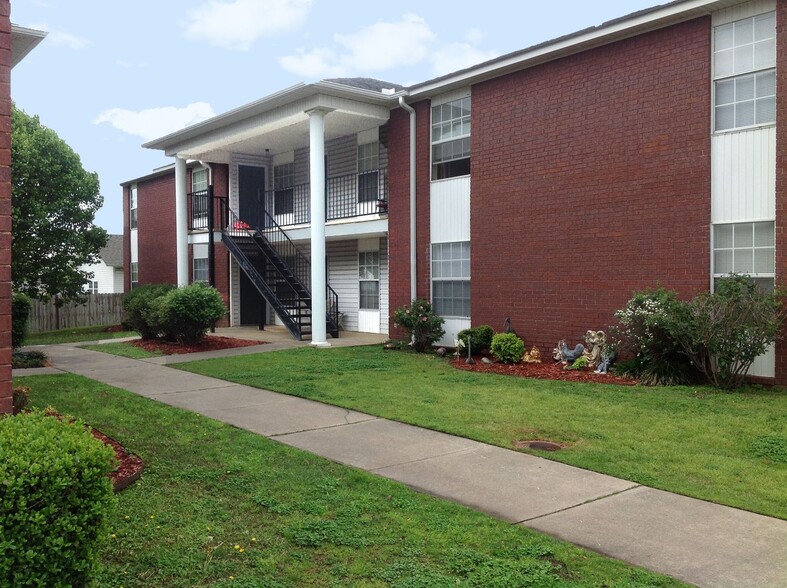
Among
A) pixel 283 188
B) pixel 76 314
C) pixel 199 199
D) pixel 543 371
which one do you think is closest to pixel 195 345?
pixel 283 188

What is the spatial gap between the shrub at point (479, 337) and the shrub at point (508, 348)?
74 cm

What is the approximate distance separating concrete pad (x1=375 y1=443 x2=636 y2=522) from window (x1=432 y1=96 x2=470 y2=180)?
940 cm

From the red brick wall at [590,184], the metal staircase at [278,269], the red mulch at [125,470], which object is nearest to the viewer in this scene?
the red mulch at [125,470]

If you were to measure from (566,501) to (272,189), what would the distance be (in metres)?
18.4

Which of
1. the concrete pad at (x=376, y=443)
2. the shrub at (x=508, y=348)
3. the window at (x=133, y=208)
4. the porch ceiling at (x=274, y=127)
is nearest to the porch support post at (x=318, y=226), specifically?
the porch ceiling at (x=274, y=127)

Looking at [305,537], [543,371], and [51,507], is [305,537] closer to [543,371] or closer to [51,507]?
[51,507]

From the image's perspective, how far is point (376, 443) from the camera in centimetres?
706

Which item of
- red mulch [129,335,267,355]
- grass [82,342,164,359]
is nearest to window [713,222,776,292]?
red mulch [129,335,267,355]

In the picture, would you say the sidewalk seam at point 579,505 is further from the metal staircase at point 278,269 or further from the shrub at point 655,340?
the metal staircase at point 278,269

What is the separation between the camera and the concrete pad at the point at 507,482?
17.1 ft

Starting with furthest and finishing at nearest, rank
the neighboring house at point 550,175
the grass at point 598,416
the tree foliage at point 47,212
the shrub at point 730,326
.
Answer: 1. the tree foliage at point 47,212
2. the neighboring house at point 550,175
3. the shrub at point 730,326
4. the grass at point 598,416

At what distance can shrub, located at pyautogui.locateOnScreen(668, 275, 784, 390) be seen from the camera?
9.47 meters

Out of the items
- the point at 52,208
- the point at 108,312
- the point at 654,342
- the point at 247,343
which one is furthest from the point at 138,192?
the point at 654,342

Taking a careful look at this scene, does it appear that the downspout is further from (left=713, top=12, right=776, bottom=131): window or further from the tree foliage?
the tree foliage
